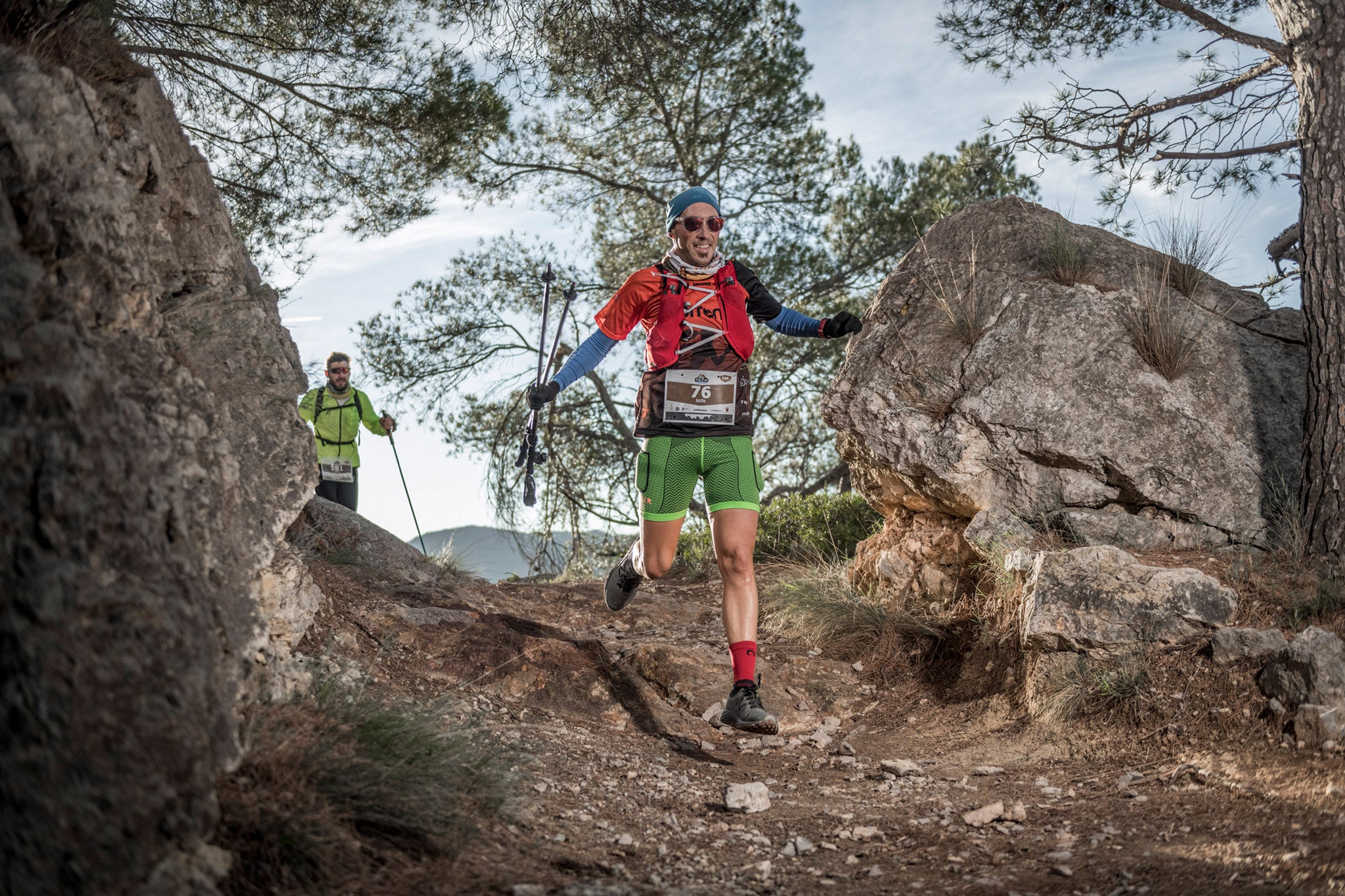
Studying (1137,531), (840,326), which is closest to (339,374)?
(840,326)

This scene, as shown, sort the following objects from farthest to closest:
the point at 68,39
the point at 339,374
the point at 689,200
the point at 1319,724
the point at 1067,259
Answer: the point at 339,374 < the point at 1067,259 < the point at 689,200 < the point at 1319,724 < the point at 68,39

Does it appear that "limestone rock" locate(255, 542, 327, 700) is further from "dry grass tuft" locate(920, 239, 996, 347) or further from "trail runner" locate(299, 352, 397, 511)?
"trail runner" locate(299, 352, 397, 511)

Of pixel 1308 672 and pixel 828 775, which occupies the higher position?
pixel 1308 672

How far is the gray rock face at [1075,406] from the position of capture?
557 centimetres

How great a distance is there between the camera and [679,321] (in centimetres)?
489

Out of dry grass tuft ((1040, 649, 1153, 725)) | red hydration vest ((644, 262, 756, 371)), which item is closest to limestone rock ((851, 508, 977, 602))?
dry grass tuft ((1040, 649, 1153, 725))

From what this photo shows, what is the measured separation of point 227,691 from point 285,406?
1.73m

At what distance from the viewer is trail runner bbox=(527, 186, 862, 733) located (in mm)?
4734

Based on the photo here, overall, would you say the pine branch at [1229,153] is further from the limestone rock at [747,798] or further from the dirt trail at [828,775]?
the limestone rock at [747,798]

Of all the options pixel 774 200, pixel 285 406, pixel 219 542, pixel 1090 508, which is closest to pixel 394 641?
pixel 285 406

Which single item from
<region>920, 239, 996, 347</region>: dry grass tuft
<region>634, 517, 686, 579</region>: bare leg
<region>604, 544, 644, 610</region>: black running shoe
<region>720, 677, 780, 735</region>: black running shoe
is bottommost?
<region>720, 677, 780, 735</region>: black running shoe

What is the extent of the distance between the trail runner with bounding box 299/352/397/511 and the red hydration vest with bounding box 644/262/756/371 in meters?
5.03

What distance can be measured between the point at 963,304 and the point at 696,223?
223 centimetres

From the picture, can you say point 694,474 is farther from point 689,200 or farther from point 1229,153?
point 1229,153
